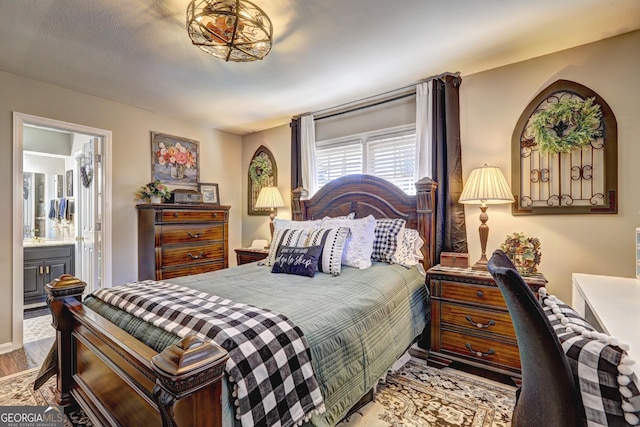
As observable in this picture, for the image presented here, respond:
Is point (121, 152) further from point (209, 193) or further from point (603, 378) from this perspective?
point (603, 378)

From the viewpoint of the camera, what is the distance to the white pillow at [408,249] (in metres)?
2.60

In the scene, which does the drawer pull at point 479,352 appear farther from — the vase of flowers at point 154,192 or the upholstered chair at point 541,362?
the vase of flowers at point 154,192

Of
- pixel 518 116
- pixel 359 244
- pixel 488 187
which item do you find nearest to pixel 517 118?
pixel 518 116

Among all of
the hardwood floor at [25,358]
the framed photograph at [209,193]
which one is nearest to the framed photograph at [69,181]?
the framed photograph at [209,193]

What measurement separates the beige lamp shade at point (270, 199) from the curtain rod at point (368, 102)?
3.30 ft

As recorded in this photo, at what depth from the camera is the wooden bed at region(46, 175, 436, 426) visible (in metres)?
0.84

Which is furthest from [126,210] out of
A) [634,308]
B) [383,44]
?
[634,308]

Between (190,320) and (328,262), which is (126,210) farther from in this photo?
(190,320)

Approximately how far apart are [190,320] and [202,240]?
2.65 m

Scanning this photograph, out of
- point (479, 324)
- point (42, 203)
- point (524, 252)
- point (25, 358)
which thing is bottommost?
point (25, 358)

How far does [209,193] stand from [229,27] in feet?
9.23

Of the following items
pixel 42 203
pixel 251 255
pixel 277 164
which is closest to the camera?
pixel 251 255

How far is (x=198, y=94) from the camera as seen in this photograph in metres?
3.17

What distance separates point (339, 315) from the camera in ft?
5.12
